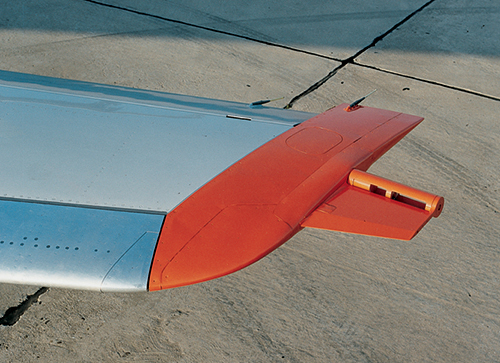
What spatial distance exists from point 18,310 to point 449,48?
577 centimetres

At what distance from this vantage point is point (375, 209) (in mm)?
1946

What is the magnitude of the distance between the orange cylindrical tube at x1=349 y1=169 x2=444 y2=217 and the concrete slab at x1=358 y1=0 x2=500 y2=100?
390 centimetres

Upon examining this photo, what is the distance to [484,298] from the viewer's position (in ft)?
9.95

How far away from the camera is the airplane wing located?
1757mm

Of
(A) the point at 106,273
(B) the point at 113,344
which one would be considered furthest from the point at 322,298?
(A) the point at 106,273

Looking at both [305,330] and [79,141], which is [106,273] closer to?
[79,141]

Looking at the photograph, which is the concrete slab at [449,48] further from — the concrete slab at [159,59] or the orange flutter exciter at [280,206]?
the orange flutter exciter at [280,206]

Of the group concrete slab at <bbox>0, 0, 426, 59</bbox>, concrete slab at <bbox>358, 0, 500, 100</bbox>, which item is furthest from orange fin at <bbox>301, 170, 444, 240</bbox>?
concrete slab at <bbox>0, 0, 426, 59</bbox>

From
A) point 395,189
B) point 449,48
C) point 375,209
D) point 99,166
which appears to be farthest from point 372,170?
point 449,48

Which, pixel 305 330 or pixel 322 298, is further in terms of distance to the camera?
pixel 322 298

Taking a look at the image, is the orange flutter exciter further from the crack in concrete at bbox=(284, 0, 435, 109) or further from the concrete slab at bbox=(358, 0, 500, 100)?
the concrete slab at bbox=(358, 0, 500, 100)

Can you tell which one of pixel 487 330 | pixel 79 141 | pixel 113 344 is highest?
pixel 79 141

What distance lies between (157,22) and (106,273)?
543 cm

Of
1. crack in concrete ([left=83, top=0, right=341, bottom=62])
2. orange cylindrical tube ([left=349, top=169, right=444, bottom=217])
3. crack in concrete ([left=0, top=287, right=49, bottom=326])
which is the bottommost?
crack in concrete ([left=0, top=287, right=49, bottom=326])
